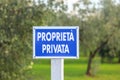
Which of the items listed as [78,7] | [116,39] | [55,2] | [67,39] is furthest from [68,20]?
[67,39]

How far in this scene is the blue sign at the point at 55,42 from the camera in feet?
18.9

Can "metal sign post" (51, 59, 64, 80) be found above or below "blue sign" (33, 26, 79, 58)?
below

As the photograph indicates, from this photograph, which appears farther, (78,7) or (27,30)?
(78,7)

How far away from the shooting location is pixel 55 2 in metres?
13.2

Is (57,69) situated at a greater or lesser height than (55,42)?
lesser

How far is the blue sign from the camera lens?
577 centimetres

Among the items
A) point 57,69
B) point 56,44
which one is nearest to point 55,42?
point 56,44

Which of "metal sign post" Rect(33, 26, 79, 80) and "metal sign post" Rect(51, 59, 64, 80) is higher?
"metal sign post" Rect(33, 26, 79, 80)

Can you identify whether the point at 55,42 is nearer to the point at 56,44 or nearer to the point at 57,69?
the point at 56,44

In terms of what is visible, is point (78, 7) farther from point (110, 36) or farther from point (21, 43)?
point (21, 43)

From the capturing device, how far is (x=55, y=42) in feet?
19.0

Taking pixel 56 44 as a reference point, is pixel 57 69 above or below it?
below

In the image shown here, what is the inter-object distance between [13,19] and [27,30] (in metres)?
0.48

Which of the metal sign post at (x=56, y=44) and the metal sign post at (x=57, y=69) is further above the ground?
the metal sign post at (x=56, y=44)
